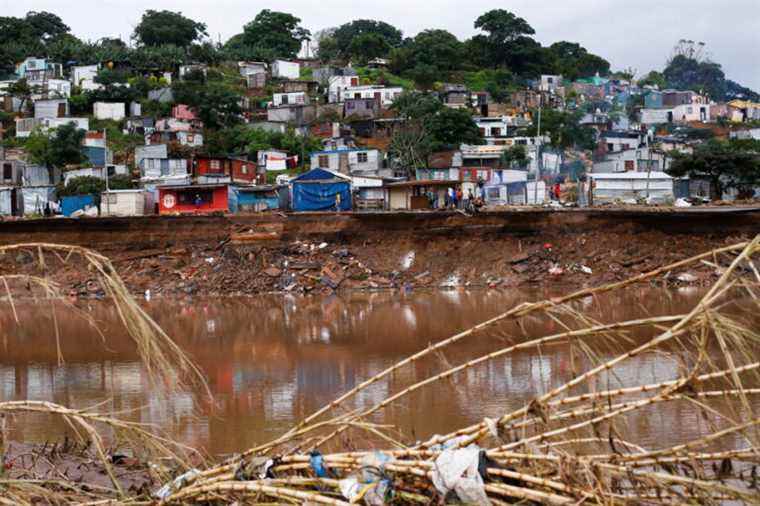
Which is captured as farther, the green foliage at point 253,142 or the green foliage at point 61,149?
the green foliage at point 253,142

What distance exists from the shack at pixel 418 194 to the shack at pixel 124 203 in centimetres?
1117

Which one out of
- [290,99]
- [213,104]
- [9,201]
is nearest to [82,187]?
[9,201]

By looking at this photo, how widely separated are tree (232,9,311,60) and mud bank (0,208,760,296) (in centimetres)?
6450

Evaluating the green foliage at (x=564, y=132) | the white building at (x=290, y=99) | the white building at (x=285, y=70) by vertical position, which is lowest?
the green foliage at (x=564, y=132)

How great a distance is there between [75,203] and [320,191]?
38.7 feet

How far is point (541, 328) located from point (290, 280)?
1187 cm

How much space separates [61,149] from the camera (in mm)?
48656

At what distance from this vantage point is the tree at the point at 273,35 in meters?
95.1

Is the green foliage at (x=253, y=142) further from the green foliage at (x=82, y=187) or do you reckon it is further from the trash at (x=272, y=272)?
the trash at (x=272, y=272)

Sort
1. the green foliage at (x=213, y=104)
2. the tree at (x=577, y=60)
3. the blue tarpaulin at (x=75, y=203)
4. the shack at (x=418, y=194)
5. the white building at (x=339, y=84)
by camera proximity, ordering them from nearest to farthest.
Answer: the shack at (x=418, y=194) < the blue tarpaulin at (x=75, y=203) < the green foliage at (x=213, y=104) < the white building at (x=339, y=84) < the tree at (x=577, y=60)

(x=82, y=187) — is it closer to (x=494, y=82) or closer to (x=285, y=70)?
(x=285, y=70)

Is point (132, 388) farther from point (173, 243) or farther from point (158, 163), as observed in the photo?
point (158, 163)

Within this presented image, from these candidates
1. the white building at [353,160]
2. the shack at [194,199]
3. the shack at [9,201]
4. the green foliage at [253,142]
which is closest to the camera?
the shack at [194,199]

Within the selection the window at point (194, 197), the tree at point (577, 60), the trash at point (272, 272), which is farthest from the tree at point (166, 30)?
the trash at point (272, 272)
